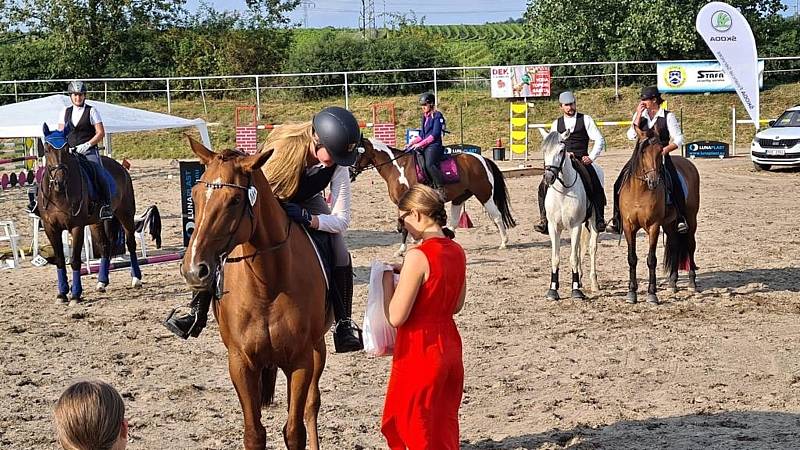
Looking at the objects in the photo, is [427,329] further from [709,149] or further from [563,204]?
[709,149]

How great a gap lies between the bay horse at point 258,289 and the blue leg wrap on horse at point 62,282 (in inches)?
241

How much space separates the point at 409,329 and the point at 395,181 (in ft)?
30.9

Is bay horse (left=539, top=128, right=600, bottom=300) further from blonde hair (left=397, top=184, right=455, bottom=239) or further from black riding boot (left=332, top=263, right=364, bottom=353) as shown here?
blonde hair (left=397, top=184, right=455, bottom=239)

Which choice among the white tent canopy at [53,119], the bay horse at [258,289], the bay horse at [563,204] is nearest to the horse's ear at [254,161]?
the bay horse at [258,289]

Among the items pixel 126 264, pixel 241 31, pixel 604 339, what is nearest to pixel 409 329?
pixel 604 339

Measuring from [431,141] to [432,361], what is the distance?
380 inches

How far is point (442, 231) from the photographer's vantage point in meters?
4.51

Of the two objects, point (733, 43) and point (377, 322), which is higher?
point (733, 43)

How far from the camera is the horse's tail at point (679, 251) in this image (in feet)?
36.0

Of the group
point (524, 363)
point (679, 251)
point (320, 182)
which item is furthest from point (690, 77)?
point (320, 182)

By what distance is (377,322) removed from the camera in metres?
4.81

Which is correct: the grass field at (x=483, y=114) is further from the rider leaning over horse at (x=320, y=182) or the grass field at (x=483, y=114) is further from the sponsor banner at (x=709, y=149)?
the rider leaning over horse at (x=320, y=182)

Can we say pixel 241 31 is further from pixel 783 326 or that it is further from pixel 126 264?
pixel 783 326

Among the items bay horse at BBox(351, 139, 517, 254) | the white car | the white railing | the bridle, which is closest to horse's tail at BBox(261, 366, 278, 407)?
the bridle
